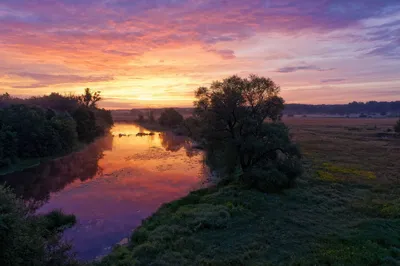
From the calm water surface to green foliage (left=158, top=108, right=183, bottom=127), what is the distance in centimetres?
5834

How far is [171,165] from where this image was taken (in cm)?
4575

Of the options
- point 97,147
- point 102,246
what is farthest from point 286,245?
point 97,147

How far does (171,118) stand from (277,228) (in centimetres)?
9792

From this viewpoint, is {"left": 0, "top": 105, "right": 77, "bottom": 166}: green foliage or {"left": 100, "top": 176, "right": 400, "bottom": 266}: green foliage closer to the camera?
{"left": 100, "top": 176, "right": 400, "bottom": 266}: green foliage

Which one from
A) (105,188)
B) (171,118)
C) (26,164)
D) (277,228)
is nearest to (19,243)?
(277,228)

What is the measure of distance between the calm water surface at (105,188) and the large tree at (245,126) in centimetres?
604

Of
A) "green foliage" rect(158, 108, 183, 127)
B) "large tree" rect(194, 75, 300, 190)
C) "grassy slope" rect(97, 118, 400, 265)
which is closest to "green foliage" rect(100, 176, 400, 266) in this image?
"grassy slope" rect(97, 118, 400, 265)

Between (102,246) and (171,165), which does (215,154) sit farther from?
(102,246)

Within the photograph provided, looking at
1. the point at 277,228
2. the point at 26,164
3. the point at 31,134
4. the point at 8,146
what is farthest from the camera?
the point at 31,134

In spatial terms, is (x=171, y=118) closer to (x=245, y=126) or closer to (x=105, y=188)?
(x=105, y=188)

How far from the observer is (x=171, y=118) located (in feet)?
377

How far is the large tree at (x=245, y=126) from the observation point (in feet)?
96.9

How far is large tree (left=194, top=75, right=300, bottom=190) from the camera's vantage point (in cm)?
2955

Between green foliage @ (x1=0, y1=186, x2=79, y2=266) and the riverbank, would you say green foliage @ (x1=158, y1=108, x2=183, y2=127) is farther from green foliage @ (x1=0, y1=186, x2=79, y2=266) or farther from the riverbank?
green foliage @ (x1=0, y1=186, x2=79, y2=266)
